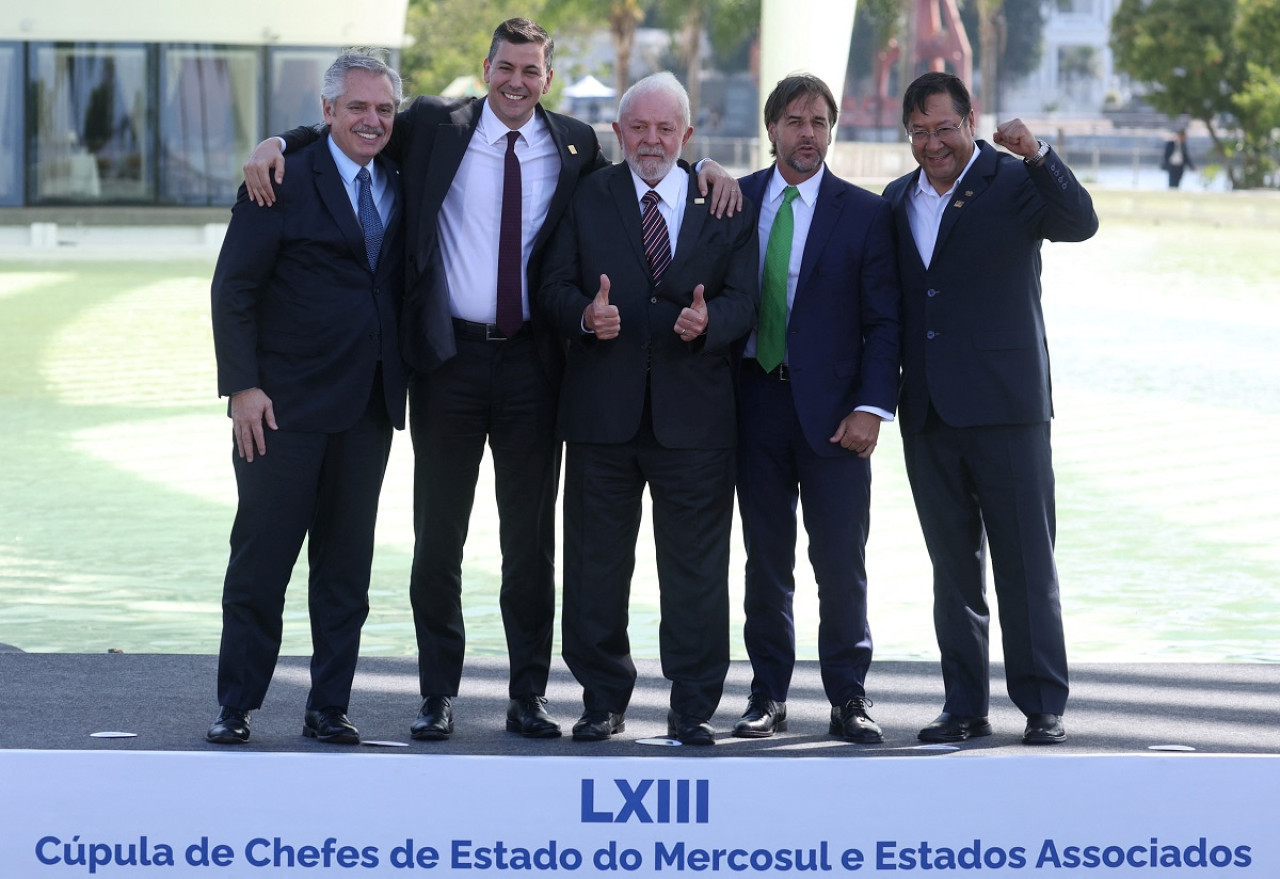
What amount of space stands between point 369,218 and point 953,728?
2.01m

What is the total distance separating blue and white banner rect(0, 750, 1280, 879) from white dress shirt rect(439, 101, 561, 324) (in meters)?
1.72

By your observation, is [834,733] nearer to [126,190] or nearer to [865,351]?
[865,351]

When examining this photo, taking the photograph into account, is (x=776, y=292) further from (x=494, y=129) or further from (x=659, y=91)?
(x=494, y=129)

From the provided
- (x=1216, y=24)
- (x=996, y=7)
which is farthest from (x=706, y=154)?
(x=996, y=7)

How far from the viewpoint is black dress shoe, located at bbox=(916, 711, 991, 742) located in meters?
4.92

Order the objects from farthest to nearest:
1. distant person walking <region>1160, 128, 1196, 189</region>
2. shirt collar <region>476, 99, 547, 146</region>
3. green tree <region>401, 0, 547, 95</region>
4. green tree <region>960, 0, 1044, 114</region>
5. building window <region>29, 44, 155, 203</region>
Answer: green tree <region>960, 0, 1044, 114</region> → green tree <region>401, 0, 547, 95</region> → distant person walking <region>1160, 128, 1196, 189</region> → building window <region>29, 44, 155, 203</region> → shirt collar <region>476, 99, 547, 146</region>

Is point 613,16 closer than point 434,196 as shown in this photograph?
No

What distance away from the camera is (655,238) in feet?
15.5

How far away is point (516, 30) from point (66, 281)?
17426mm

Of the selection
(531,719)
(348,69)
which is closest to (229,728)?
(531,719)

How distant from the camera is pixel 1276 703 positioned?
5.51 m

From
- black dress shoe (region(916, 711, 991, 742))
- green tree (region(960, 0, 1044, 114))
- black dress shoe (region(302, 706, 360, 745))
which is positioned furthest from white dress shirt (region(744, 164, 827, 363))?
green tree (region(960, 0, 1044, 114))

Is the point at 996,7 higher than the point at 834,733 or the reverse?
higher

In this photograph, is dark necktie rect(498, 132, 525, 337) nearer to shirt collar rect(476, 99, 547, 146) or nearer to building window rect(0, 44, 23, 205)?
shirt collar rect(476, 99, 547, 146)
